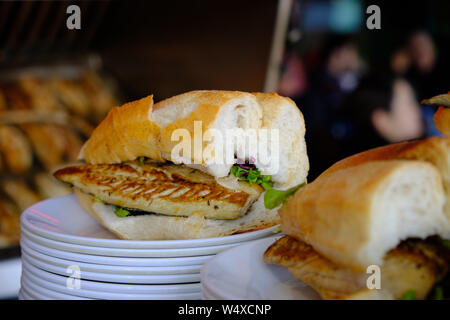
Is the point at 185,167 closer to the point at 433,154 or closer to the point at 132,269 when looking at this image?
the point at 132,269

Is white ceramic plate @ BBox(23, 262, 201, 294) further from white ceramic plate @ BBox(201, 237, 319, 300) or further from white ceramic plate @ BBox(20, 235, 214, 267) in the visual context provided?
white ceramic plate @ BBox(201, 237, 319, 300)

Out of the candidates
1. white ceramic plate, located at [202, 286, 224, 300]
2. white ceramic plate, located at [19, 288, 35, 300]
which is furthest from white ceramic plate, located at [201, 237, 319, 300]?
white ceramic plate, located at [19, 288, 35, 300]

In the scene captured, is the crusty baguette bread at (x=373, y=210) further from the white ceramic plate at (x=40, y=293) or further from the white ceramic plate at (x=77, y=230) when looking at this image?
the white ceramic plate at (x=40, y=293)

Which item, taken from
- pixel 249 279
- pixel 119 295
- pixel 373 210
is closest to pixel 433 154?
pixel 373 210

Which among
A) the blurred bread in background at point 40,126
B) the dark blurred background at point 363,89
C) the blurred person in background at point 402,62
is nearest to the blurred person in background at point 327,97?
the dark blurred background at point 363,89

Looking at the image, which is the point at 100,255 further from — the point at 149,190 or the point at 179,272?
the point at 149,190
